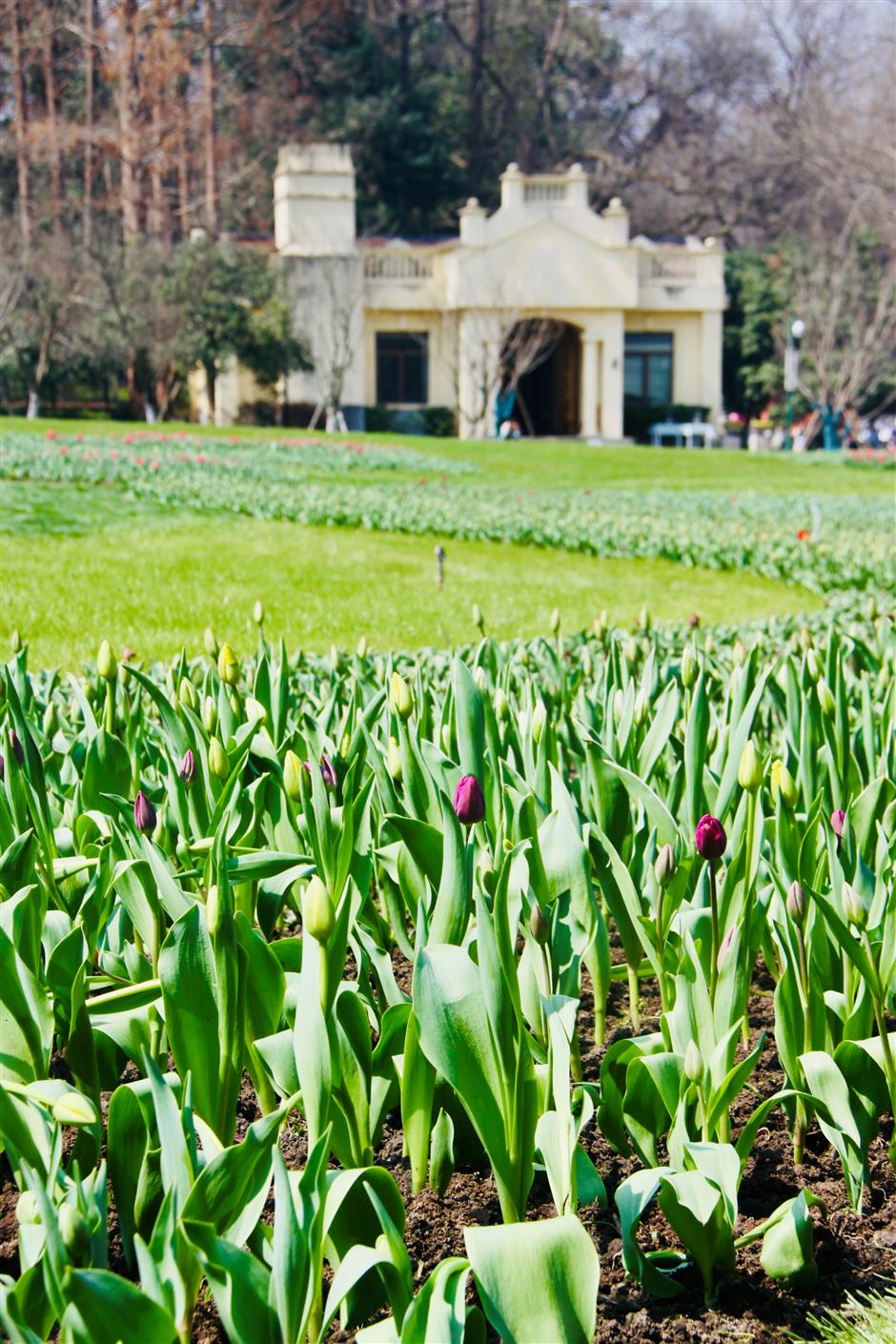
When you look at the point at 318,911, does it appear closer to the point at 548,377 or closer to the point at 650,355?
the point at 650,355

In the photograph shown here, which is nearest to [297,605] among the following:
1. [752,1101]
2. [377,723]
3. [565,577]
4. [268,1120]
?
[565,577]

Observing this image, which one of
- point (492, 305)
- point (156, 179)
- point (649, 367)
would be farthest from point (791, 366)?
point (156, 179)

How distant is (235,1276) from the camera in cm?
142

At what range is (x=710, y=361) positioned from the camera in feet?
128

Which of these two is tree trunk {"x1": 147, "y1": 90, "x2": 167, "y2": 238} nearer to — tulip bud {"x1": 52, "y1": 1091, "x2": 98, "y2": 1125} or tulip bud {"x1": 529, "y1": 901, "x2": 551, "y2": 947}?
tulip bud {"x1": 529, "y1": 901, "x2": 551, "y2": 947}

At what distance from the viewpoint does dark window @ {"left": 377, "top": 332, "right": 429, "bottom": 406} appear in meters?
37.6

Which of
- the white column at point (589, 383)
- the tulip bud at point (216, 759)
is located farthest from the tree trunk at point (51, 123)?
the tulip bud at point (216, 759)

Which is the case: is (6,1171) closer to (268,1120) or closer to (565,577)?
(268,1120)

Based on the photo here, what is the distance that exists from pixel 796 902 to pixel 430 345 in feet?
119

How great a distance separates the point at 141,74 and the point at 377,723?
37.6 meters

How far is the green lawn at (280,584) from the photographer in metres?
7.82

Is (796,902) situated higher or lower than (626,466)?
lower

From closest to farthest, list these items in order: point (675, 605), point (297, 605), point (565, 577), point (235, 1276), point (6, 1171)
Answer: point (235, 1276), point (6, 1171), point (297, 605), point (675, 605), point (565, 577)

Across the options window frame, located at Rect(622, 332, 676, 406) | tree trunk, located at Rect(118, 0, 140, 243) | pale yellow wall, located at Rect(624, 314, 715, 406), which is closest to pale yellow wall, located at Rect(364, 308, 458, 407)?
window frame, located at Rect(622, 332, 676, 406)
